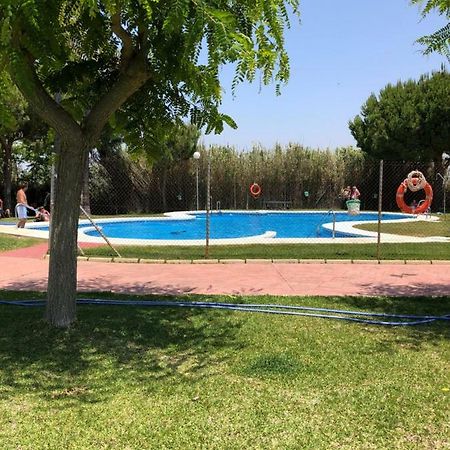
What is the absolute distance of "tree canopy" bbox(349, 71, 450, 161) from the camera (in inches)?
1240

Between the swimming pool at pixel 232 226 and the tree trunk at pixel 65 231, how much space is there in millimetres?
11745

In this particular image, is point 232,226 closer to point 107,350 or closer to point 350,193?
point 350,193

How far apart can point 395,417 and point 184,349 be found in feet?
7.49

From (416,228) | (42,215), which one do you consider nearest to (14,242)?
(42,215)

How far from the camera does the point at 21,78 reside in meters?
4.43

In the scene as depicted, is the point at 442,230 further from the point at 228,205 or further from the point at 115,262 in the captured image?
the point at 228,205

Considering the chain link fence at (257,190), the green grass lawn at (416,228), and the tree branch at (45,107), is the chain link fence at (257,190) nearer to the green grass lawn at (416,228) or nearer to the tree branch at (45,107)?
the green grass lawn at (416,228)

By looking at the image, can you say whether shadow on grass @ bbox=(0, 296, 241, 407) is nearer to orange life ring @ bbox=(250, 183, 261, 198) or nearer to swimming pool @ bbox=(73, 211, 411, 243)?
swimming pool @ bbox=(73, 211, 411, 243)

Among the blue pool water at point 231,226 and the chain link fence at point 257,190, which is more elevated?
the chain link fence at point 257,190

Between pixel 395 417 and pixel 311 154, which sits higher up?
pixel 311 154

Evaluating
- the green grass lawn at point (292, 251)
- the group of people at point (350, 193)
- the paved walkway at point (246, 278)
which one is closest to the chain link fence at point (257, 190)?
the group of people at point (350, 193)

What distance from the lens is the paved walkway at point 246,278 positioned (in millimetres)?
8766

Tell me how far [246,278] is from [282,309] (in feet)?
8.75

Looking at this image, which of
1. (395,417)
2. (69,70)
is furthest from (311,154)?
(395,417)
